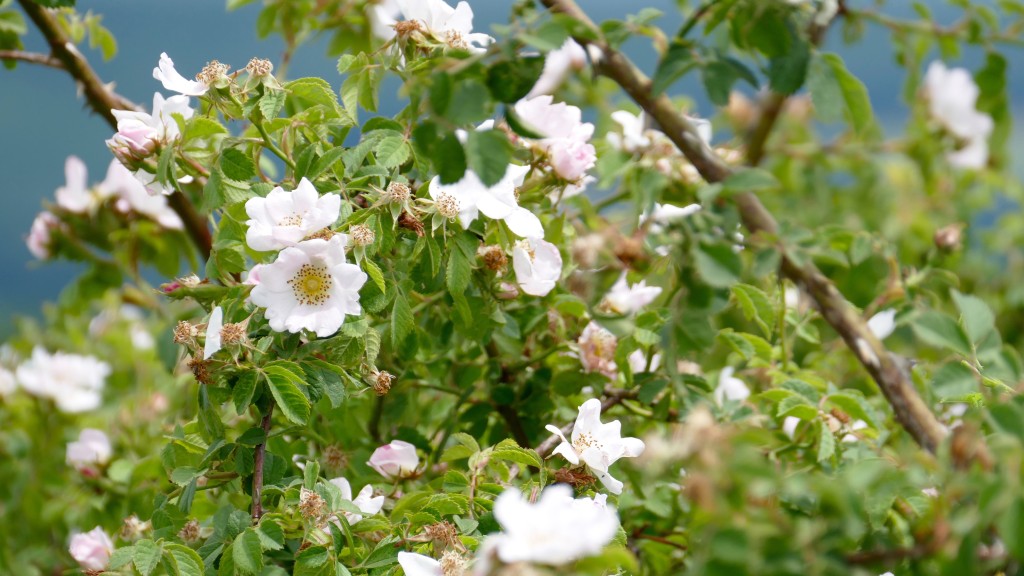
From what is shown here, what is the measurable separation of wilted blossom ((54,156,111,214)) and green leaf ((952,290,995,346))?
127 centimetres

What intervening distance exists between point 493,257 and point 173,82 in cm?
35

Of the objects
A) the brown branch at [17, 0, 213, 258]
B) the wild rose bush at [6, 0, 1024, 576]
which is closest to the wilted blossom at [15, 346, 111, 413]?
the wild rose bush at [6, 0, 1024, 576]

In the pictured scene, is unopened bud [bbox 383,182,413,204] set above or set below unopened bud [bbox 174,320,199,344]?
above

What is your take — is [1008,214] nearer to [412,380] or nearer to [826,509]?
[412,380]

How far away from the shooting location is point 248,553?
80 centimetres

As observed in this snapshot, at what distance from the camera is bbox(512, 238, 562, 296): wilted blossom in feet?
3.25

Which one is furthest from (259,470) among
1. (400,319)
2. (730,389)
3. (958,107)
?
(958,107)

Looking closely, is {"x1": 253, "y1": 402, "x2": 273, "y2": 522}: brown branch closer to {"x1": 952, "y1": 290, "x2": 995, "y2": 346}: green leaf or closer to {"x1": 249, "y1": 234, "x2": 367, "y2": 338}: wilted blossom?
{"x1": 249, "y1": 234, "x2": 367, "y2": 338}: wilted blossom

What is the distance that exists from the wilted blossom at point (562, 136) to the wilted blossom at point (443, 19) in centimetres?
10

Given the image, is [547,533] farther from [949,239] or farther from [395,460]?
[949,239]

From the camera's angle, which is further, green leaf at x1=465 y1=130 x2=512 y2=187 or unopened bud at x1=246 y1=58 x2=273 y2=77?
unopened bud at x1=246 y1=58 x2=273 y2=77

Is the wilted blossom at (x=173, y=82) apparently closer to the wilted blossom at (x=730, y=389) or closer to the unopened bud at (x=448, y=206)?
the unopened bud at (x=448, y=206)

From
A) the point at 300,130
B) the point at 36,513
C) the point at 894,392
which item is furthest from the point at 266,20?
the point at 894,392

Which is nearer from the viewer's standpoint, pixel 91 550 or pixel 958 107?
pixel 91 550
